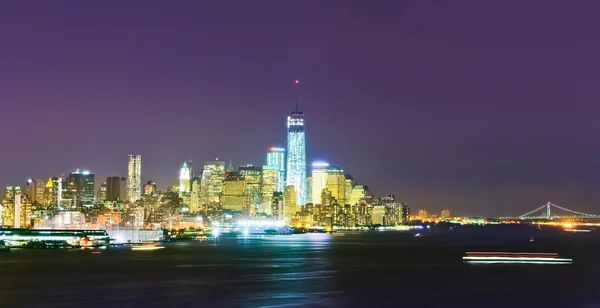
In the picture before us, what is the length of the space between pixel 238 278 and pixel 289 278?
5.31 metres

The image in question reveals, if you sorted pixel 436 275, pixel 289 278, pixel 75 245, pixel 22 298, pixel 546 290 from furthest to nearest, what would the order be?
pixel 75 245 → pixel 436 275 → pixel 289 278 → pixel 546 290 → pixel 22 298

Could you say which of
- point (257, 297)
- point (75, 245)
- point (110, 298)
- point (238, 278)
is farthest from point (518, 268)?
point (75, 245)

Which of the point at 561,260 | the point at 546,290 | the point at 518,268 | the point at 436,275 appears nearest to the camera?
the point at 546,290

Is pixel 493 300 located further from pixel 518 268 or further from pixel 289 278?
pixel 518 268

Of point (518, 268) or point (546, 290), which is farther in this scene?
point (518, 268)

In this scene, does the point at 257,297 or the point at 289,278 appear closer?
the point at 257,297

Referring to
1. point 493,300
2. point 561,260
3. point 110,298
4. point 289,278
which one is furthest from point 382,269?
point 110,298

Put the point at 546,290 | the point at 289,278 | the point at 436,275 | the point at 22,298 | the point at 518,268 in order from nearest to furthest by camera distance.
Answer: the point at 22,298 → the point at 546,290 → the point at 289,278 → the point at 436,275 → the point at 518,268

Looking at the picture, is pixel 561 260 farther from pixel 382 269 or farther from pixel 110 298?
pixel 110 298

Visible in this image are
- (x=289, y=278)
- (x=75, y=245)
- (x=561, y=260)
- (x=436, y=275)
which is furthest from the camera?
(x=75, y=245)

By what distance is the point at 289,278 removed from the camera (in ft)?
278

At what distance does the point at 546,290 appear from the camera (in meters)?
71.8

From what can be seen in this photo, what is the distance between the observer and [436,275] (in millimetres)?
90812

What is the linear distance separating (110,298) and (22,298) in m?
6.63
